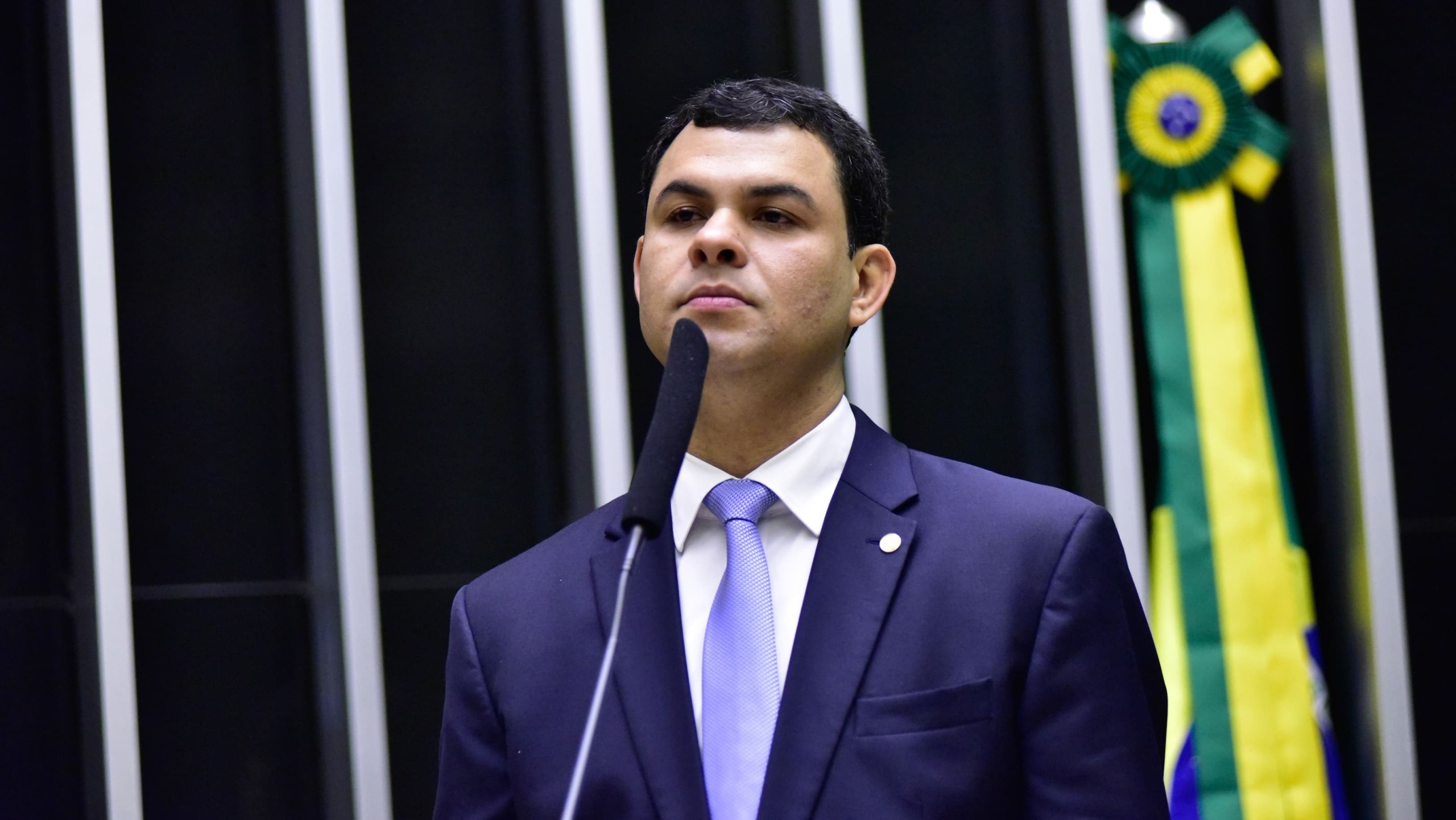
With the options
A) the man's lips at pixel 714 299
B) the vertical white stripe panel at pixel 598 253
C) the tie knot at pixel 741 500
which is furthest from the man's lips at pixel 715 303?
the vertical white stripe panel at pixel 598 253

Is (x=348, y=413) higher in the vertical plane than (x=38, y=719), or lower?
higher

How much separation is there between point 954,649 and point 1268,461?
→ 233cm

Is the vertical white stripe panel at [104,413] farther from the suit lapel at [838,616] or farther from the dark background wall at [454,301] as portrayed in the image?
the suit lapel at [838,616]

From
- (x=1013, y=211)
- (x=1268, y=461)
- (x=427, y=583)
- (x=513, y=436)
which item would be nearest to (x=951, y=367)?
(x=1013, y=211)

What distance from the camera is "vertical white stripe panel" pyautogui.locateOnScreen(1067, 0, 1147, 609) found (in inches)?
148

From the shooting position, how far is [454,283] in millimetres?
3840

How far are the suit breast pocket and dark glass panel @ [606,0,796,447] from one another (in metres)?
2.26

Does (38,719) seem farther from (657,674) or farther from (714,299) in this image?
(714,299)

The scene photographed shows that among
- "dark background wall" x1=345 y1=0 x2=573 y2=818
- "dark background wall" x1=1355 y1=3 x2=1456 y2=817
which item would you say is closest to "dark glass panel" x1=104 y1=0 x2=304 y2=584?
"dark background wall" x1=345 y1=0 x2=573 y2=818

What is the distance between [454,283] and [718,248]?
6.95ft

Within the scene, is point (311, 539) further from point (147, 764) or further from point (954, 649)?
point (954, 649)

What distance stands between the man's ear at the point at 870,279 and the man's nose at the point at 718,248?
0.85 ft

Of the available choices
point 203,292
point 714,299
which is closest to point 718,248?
point 714,299

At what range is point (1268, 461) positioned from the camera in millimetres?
3766
